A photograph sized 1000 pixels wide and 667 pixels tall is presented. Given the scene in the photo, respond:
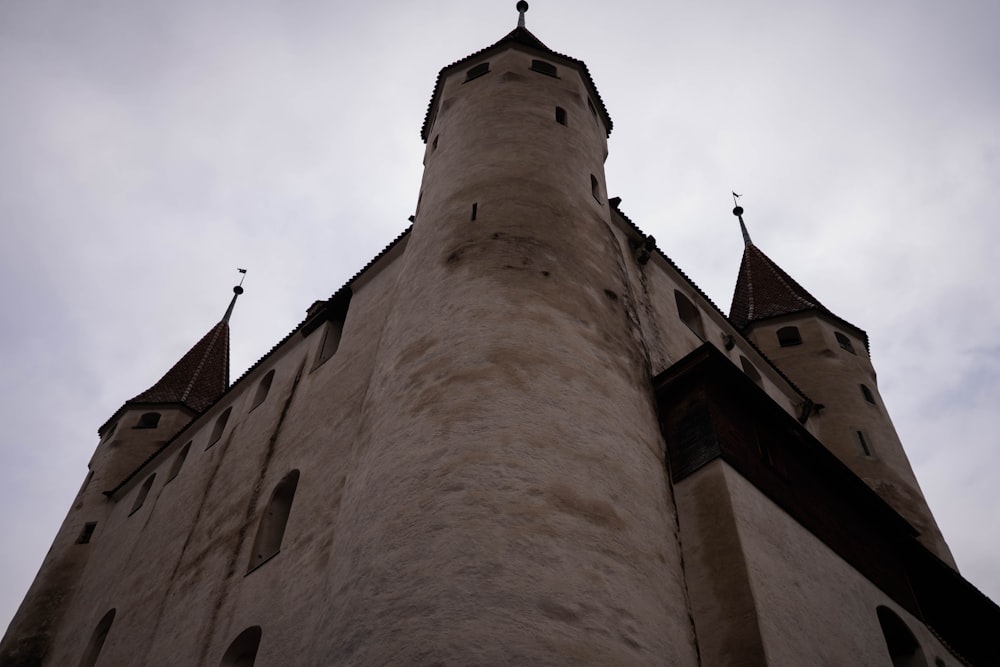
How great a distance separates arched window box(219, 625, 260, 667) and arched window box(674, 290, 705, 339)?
32.4 ft

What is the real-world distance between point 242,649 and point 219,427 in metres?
8.20

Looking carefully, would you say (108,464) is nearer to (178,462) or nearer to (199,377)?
(199,377)

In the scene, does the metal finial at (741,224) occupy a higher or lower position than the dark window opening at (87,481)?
higher

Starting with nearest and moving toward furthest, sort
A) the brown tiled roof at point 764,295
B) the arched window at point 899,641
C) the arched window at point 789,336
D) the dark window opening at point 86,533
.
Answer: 1. the arched window at point 899,641
2. the dark window opening at point 86,533
3. the arched window at point 789,336
4. the brown tiled roof at point 764,295

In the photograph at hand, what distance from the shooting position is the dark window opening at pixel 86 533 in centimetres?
2152

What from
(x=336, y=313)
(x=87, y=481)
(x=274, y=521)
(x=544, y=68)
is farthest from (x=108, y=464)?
(x=544, y=68)

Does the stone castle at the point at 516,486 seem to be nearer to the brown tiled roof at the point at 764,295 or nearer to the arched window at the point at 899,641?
the arched window at the point at 899,641

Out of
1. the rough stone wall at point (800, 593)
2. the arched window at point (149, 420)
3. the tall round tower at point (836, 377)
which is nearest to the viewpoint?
the rough stone wall at point (800, 593)

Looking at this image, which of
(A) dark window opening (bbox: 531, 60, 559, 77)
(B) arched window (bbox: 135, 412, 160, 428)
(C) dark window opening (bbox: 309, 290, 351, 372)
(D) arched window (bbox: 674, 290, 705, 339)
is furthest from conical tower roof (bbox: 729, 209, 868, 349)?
(B) arched window (bbox: 135, 412, 160, 428)

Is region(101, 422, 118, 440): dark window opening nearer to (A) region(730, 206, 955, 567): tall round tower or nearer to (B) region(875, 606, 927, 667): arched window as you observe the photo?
(A) region(730, 206, 955, 567): tall round tower

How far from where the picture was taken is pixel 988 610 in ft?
46.3

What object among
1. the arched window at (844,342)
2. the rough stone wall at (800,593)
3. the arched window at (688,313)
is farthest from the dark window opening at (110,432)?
the rough stone wall at (800,593)

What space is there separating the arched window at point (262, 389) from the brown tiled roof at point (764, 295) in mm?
12425

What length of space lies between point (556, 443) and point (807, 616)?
321 centimetres
